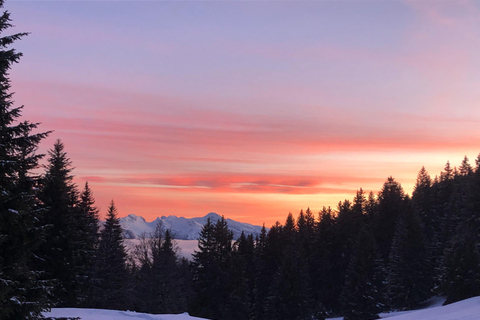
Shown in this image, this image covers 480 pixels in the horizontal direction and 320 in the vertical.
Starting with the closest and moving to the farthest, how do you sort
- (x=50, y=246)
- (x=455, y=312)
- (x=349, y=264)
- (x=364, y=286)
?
1. (x=455, y=312)
2. (x=50, y=246)
3. (x=364, y=286)
4. (x=349, y=264)

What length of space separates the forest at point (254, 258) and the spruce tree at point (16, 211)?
0.14ft

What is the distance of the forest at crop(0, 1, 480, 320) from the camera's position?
13.8 meters

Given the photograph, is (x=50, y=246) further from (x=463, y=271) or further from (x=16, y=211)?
(x=463, y=271)

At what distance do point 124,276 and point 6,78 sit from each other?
3935 centimetres

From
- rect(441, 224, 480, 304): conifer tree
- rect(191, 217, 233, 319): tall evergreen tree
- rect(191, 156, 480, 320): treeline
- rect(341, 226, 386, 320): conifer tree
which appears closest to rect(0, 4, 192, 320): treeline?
rect(191, 217, 233, 319): tall evergreen tree

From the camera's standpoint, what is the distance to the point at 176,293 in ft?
184

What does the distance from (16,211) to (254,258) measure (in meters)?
59.2

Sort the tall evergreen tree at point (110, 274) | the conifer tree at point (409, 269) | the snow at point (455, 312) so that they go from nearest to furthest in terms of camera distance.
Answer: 1. the snow at point (455, 312)
2. the tall evergreen tree at point (110, 274)
3. the conifer tree at point (409, 269)

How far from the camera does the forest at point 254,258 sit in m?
13.8

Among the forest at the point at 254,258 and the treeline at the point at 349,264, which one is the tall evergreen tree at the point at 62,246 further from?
the treeline at the point at 349,264

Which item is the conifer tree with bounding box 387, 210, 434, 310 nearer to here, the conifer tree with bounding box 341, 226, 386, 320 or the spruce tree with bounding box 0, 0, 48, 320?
the conifer tree with bounding box 341, 226, 386, 320

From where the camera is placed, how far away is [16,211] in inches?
491

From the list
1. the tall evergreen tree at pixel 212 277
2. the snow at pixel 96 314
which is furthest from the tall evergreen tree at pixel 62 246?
the tall evergreen tree at pixel 212 277

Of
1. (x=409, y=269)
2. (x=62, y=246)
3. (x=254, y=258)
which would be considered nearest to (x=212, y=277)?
(x=254, y=258)
